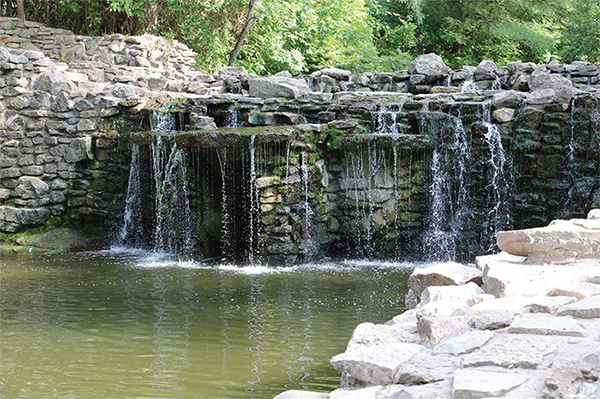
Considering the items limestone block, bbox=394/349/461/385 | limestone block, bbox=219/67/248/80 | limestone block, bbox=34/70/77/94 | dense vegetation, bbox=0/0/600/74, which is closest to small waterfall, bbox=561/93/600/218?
limestone block, bbox=219/67/248/80

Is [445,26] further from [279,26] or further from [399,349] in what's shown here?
[399,349]

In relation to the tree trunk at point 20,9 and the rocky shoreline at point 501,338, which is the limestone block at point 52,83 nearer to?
the tree trunk at point 20,9

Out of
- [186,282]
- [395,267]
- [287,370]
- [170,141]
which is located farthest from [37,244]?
[287,370]

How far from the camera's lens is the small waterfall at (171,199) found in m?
9.62

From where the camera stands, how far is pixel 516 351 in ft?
8.02

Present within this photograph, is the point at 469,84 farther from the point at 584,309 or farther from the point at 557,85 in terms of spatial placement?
the point at 584,309

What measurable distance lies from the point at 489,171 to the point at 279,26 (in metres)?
10.3

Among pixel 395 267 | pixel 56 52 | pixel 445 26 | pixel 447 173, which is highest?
pixel 445 26

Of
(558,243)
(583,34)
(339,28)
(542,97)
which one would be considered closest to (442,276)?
(558,243)

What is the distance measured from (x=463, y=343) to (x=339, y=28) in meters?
17.2

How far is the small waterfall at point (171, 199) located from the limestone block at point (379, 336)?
6.55m

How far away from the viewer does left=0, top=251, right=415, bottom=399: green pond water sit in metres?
4.16

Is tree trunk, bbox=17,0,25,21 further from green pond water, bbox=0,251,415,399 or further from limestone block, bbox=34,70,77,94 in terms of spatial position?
green pond water, bbox=0,251,415,399

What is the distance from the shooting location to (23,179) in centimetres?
1138
